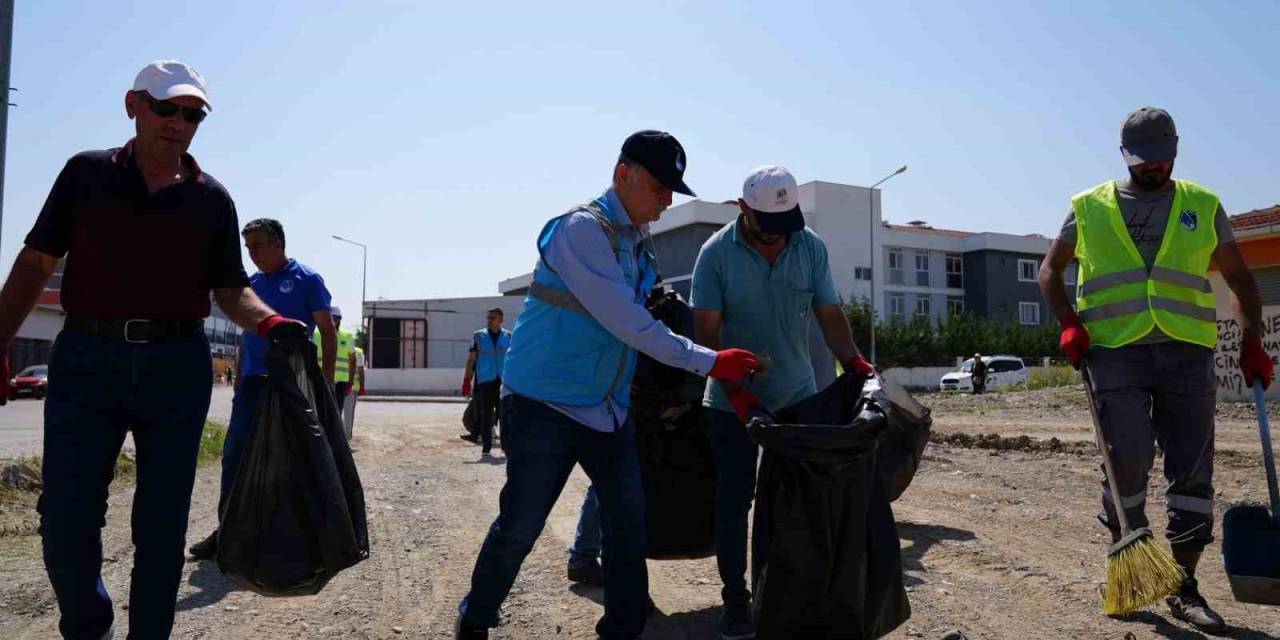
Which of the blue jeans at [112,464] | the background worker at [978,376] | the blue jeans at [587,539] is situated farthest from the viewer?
the background worker at [978,376]

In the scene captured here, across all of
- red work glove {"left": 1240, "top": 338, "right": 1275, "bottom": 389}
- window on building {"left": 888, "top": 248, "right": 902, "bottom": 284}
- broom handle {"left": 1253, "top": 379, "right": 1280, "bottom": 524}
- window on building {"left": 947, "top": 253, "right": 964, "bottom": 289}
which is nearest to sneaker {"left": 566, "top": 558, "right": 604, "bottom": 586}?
broom handle {"left": 1253, "top": 379, "right": 1280, "bottom": 524}

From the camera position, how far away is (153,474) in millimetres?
3211

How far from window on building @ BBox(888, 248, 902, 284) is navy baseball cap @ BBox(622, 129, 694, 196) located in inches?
2368

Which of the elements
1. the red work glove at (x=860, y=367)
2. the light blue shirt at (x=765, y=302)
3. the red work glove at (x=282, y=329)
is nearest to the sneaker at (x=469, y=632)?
the red work glove at (x=282, y=329)

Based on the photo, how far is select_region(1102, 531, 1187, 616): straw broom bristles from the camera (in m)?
3.75

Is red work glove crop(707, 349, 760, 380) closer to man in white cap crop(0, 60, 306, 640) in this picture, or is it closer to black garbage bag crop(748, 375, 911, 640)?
black garbage bag crop(748, 375, 911, 640)

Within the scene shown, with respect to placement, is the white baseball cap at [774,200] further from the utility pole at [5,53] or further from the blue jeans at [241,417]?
the utility pole at [5,53]

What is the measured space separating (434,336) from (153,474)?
57184mm

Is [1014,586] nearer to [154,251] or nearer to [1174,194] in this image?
[1174,194]

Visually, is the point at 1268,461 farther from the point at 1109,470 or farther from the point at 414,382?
the point at 414,382

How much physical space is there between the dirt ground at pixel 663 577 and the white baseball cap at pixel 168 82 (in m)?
2.10

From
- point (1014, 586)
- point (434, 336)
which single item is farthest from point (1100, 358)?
point (434, 336)

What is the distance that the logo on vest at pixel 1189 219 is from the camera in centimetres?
425

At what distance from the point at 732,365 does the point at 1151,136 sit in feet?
7.34
